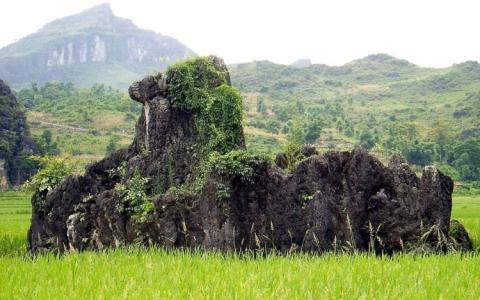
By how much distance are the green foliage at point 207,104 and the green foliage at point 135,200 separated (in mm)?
2822

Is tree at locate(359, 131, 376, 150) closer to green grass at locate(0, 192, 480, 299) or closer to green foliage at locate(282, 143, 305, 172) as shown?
green foliage at locate(282, 143, 305, 172)

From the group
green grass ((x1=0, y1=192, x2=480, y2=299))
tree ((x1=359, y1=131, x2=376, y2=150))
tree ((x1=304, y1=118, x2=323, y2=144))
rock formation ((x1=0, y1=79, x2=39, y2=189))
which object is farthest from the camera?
tree ((x1=304, y1=118, x2=323, y2=144))

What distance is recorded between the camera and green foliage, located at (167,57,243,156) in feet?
61.8

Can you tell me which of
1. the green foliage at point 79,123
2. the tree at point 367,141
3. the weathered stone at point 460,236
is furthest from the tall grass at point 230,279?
the tree at point 367,141

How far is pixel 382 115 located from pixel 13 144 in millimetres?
98127

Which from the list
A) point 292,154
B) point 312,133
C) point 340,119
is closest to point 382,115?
point 340,119

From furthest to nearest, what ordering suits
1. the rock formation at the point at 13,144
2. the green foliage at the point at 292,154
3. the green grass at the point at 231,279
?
the rock formation at the point at 13,144, the green foliage at the point at 292,154, the green grass at the point at 231,279

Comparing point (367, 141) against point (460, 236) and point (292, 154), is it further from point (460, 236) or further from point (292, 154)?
point (460, 236)

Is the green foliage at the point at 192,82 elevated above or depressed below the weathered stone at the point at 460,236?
above

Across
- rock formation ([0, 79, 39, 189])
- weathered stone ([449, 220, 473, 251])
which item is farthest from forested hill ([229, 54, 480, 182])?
rock formation ([0, 79, 39, 189])

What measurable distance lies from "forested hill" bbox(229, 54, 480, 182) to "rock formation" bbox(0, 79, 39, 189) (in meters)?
34.9

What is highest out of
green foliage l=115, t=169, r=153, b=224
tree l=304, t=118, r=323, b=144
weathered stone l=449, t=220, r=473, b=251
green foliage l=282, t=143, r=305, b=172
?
green foliage l=282, t=143, r=305, b=172

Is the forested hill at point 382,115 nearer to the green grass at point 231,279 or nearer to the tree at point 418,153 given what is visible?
the tree at point 418,153

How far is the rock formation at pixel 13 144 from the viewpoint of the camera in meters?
70.6
